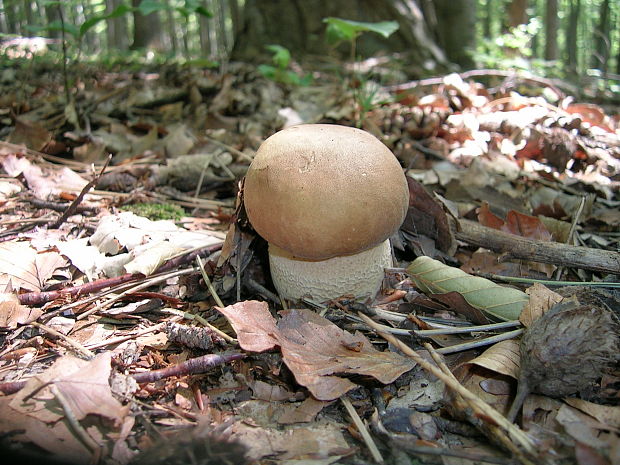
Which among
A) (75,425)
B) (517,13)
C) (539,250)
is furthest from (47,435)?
(517,13)

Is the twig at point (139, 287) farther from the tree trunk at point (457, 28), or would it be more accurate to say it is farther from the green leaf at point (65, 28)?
the tree trunk at point (457, 28)

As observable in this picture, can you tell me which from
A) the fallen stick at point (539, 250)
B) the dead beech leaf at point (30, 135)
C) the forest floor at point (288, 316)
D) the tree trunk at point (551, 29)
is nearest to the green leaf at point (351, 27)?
the forest floor at point (288, 316)

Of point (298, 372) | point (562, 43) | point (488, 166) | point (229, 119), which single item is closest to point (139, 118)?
point (229, 119)

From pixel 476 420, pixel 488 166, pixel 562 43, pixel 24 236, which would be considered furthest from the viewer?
pixel 562 43

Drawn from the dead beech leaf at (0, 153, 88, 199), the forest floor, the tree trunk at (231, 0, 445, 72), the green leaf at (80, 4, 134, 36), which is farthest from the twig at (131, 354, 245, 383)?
the tree trunk at (231, 0, 445, 72)

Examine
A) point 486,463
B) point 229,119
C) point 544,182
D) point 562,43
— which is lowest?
point 486,463

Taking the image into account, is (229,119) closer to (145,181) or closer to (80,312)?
(145,181)

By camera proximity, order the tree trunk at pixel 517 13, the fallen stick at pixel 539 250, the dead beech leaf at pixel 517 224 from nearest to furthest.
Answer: the fallen stick at pixel 539 250 → the dead beech leaf at pixel 517 224 → the tree trunk at pixel 517 13
